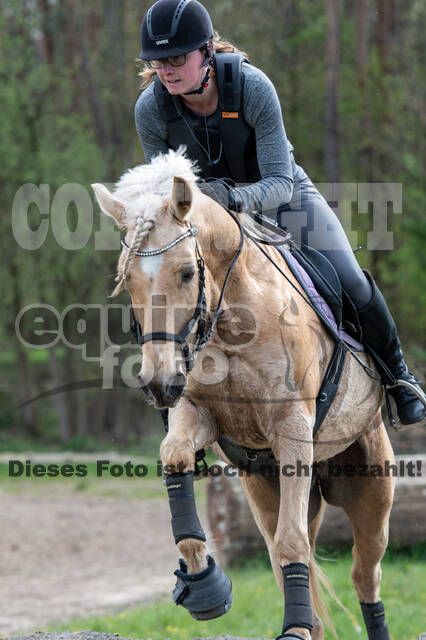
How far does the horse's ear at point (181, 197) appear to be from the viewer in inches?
117

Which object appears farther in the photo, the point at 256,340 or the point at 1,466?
the point at 1,466

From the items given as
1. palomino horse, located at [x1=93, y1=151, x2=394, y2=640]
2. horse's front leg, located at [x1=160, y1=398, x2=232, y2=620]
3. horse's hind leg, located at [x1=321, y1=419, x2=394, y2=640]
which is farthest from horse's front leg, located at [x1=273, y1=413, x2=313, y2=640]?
horse's hind leg, located at [x1=321, y1=419, x2=394, y2=640]

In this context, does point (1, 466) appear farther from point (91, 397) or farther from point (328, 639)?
point (328, 639)

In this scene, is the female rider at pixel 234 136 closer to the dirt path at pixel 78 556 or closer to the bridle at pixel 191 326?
the bridle at pixel 191 326

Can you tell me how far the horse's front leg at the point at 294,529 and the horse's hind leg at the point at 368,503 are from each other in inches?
45.7

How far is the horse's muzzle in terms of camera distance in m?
2.88

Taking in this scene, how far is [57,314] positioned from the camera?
1906 centimetres

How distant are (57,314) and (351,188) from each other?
869 centimetres

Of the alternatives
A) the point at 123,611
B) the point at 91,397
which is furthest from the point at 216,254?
the point at 91,397

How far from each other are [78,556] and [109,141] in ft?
51.0

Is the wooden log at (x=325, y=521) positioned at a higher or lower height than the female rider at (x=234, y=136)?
lower

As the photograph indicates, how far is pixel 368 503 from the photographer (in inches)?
186

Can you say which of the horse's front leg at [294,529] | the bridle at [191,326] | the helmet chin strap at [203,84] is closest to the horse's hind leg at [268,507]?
the horse's front leg at [294,529]

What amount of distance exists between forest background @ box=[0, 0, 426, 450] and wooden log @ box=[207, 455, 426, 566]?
7656 mm
